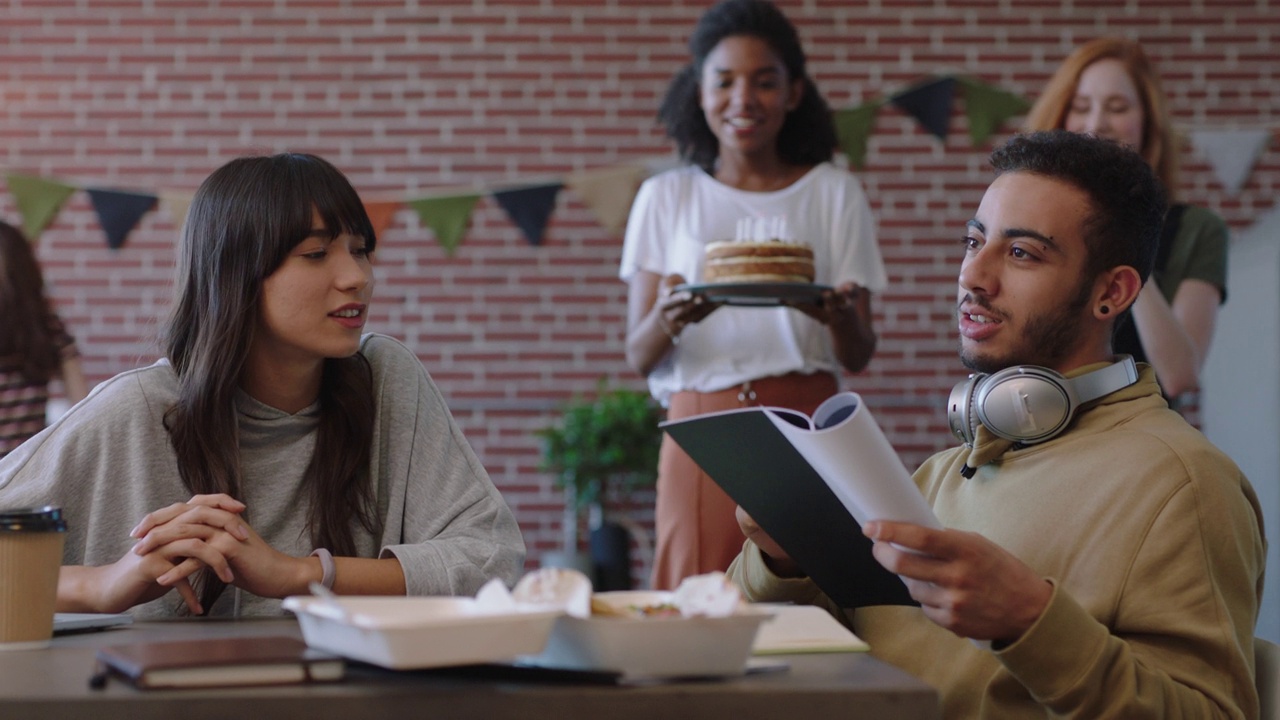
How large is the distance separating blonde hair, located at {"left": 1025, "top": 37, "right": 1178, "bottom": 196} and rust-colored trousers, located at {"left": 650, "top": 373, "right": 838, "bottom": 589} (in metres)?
0.73

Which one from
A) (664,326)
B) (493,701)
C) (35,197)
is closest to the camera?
(493,701)

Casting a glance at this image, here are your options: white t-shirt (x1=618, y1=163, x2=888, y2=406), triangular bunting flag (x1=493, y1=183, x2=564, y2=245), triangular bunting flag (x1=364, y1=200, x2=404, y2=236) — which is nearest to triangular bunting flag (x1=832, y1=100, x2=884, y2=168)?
triangular bunting flag (x1=493, y1=183, x2=564, y2=245)

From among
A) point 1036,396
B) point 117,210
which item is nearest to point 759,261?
point 1036,396

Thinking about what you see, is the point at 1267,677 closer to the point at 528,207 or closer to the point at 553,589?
the point at 553,589

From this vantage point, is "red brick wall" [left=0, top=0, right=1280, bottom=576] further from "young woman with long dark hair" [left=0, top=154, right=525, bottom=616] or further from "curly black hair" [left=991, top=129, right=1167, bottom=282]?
"curly black hair" [left=991, top=129, right=1167, bottom=282]

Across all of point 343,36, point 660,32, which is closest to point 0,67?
point 343,36

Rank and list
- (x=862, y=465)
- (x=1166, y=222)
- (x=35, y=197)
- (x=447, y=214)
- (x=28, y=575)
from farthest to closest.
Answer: (x=447, y=214) < (x=35, y=197) < (x=1166, y=222) < (x=28, y=575) < (x=862, y=465)

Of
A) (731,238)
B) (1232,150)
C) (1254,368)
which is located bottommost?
(1254,368)

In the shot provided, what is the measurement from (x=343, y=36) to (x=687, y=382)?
3053mm

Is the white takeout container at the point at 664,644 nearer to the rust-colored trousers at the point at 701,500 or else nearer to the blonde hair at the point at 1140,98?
the rust-colored trousers at the point at 701,500

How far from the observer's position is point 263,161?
1741 mm

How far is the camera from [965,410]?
1.48 meters

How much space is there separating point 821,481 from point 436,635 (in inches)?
17.7

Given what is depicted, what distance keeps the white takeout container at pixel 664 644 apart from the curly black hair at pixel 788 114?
2255mm
